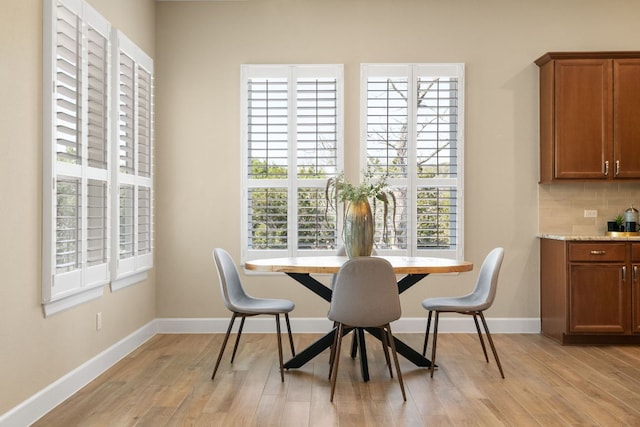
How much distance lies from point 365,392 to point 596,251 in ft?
7.94

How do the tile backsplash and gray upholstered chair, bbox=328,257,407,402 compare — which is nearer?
gray upholstered chair, bbox=328,257,407,402

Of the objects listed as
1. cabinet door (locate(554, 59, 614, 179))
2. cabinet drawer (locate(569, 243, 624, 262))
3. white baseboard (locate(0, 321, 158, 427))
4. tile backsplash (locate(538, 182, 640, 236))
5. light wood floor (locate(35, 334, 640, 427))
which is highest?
cabinet door (locate(554, 59, 614, 179))

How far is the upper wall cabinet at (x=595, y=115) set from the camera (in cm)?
492

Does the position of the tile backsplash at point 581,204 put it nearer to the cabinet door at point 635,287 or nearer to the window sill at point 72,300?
the cabinet door at point 635,287

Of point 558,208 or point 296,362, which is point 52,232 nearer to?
point 296,362

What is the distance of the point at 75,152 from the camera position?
346 centimetres

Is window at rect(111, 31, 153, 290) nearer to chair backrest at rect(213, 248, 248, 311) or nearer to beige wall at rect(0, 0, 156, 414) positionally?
chair backrest at rect(213, 248, 248, 311)

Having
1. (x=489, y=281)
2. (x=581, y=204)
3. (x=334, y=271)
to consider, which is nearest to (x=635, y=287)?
(x=581, y=204)

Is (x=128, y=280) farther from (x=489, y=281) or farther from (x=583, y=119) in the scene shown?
(x=583, y=119)

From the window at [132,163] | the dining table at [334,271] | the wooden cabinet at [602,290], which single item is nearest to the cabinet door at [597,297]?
the wooden cabinet at [602,290]

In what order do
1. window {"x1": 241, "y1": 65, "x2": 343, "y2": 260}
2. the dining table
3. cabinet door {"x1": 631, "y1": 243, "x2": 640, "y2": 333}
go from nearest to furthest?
1. the dining table
2. cabinet door {"x1": 631, "y1": 243, "x2": 640, "y2": 333}
3. window {"x1": 241, "y1": 65, "x2": 343, "y2": 260}

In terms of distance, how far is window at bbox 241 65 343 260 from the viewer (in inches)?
206

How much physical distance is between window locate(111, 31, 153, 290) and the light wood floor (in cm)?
73

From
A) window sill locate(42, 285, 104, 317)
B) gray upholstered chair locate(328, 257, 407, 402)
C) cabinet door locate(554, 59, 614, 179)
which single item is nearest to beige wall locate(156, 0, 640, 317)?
cabinet door locate(554, 59, 614, 179)
